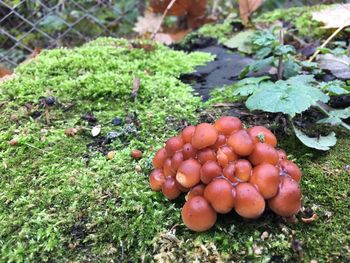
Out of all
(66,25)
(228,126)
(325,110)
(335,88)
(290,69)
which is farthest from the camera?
(66,25)

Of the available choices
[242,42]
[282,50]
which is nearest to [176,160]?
[282,50]

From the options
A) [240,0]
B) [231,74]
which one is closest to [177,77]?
[231,74]

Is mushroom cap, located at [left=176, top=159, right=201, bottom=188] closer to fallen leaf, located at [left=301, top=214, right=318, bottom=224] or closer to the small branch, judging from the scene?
fallen leaf, located at [left=301, top=214, right=318, bottom=224]

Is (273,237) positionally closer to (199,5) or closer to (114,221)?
(114,221)

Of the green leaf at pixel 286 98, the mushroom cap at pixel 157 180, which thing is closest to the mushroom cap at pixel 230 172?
the mushroom cap at pixel 157 180

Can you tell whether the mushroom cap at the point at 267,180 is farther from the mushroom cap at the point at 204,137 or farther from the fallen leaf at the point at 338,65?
the fallen leaf at the point at 338,65

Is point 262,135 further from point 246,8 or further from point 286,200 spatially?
point 246,8

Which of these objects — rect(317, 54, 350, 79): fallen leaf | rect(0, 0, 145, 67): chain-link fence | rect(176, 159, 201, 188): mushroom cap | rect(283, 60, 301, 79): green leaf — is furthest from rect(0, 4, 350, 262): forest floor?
rect(0, 0, 145, 67): chain-link fence
